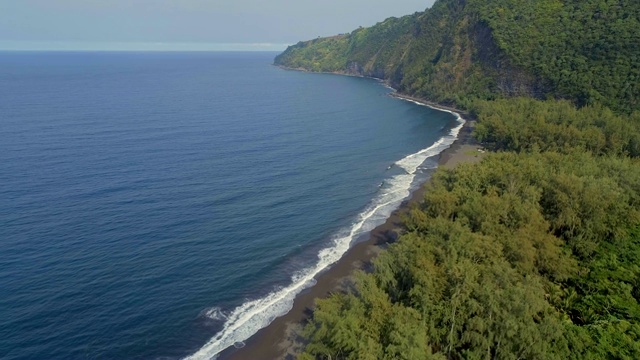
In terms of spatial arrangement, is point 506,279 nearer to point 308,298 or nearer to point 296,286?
point 308,298

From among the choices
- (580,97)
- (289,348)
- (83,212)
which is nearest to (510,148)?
(580,97)

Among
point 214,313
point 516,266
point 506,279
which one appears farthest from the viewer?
point 214,313

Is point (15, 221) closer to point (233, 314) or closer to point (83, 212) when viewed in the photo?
point (83, 212)

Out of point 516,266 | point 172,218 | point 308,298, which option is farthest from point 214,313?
point 516,266

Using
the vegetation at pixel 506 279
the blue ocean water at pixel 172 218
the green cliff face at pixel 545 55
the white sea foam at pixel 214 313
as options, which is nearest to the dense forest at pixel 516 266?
the vegetation at pixel 506 279

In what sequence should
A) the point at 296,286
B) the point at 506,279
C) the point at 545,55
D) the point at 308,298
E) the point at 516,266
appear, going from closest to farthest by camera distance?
the point at 506,279, the point at 516,266, the point at 308,298, the point at 296,286, the point at 545,55

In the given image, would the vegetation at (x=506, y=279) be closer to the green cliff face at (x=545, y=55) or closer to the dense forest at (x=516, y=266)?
the dense forest at (x=516, y=266)

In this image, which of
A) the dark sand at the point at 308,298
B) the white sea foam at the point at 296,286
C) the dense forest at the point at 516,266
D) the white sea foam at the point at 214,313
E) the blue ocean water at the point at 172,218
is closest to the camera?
the dense forest at the point at 516,266
